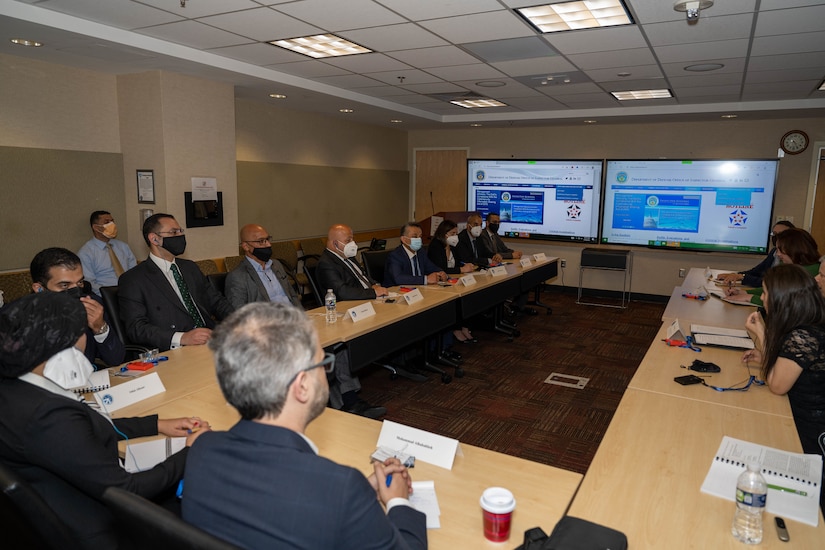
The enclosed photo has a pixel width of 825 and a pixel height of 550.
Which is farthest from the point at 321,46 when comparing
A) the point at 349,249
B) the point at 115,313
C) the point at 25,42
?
the point at 115,313

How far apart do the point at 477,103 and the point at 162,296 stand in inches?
192

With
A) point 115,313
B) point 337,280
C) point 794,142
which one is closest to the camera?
point 115,313

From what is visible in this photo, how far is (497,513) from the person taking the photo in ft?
4.34

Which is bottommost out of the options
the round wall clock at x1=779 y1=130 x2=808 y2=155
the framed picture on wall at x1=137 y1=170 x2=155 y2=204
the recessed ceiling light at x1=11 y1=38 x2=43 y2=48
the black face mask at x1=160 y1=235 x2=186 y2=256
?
the black face mask at x1=160 y1=235 x2=186 y2=256

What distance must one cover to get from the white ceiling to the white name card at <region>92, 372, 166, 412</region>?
2.22m

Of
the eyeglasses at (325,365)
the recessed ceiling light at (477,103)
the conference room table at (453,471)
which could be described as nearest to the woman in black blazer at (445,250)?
the recessed ceiling light at (477,103)

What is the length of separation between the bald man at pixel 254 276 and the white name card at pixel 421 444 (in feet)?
6.88

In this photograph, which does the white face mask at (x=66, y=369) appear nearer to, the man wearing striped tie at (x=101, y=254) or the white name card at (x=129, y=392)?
the white name card at (x=129, y=392)

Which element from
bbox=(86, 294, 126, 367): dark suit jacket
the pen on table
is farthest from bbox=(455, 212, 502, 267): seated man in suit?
the pen on table

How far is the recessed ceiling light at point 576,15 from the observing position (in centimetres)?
315

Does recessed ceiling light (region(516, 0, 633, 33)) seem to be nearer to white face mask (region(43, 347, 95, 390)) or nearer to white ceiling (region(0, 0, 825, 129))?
white ceiling (region(0, 0, 825, 129))

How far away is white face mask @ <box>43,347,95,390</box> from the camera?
1511 mm

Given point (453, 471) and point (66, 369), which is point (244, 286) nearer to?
point (66, 369)

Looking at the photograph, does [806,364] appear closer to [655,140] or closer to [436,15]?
[436,15]
